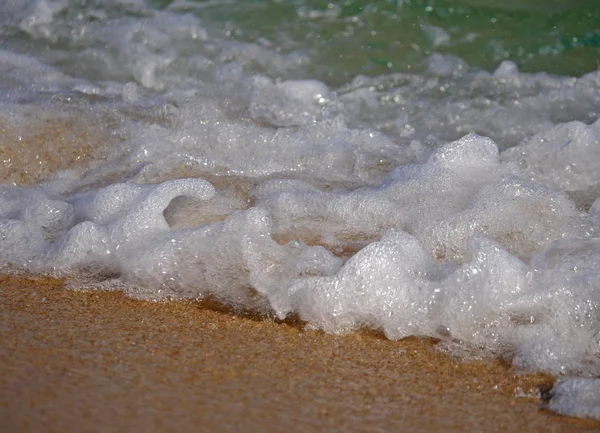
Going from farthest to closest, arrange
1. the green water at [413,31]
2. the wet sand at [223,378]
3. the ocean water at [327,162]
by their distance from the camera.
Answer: the green water at [413,31] < the ocean water at [327,162] < the wet sand at [223,378]

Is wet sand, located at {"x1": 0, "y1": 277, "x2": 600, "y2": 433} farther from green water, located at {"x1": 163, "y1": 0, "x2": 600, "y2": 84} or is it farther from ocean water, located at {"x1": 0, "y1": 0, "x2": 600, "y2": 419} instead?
green water, located at {"x1": 163, "y1": 0, "x2": 600, "y2": 84}

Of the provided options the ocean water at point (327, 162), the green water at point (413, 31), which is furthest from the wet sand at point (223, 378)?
the green water at point (413, 31)

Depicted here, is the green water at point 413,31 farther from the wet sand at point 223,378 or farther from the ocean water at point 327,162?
the wet sand at point 223,378

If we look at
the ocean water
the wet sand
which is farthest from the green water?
the wet sand

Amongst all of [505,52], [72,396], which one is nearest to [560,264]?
[72,396]

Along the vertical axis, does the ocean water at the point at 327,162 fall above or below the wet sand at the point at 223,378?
below

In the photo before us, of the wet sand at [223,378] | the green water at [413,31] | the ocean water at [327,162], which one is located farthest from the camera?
the green water at [413,31]
